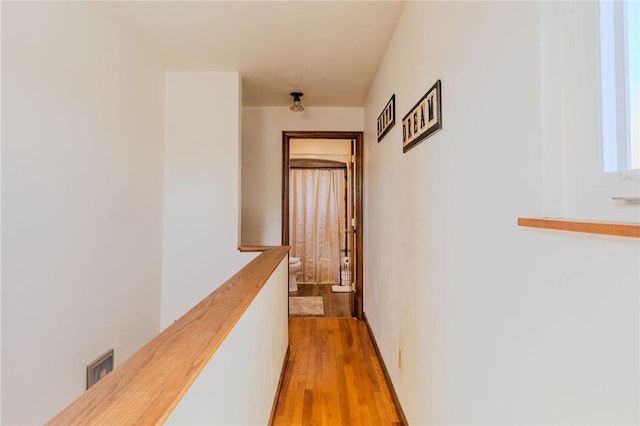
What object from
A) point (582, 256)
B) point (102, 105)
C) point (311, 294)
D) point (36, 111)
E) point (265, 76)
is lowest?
point (311, 294)

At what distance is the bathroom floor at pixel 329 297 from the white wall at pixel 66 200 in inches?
80.9

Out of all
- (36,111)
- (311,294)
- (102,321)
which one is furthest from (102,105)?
(311,294)

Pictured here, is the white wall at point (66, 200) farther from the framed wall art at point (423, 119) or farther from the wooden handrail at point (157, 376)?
the framed wall art at point (423, 119)

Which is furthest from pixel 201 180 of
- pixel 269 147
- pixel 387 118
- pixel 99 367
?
pixel 387 118

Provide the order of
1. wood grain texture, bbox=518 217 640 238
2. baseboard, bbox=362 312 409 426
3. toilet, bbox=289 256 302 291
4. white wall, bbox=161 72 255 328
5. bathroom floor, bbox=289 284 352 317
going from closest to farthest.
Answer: wood grain texture, bbox=518 217 640 238 < baseboard, bbox=362 312 409 426 < white wall, bbox=161 72 255 328 < bathroom floor, bbox=289 284 352 317 < toilet, bbox=289 256 302 291

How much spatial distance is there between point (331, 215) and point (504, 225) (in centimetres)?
451

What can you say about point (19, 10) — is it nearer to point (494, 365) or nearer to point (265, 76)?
point (265, 76)

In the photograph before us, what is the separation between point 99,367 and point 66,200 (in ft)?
3.32

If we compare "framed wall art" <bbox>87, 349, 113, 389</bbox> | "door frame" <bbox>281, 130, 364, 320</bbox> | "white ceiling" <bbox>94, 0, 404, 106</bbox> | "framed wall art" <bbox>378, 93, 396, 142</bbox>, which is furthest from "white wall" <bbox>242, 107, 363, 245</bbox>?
"framed wall art" <bbox>87, 349, 113, 389</bbox>

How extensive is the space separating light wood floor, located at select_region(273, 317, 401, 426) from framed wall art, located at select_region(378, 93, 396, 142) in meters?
1.75

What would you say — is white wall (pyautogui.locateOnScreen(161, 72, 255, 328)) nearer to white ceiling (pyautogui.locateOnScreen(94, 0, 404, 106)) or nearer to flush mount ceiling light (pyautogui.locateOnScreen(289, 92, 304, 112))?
white ceiling (pyautogui.locateOnScreen(94, 0, 404, 106))

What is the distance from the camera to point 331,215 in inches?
210

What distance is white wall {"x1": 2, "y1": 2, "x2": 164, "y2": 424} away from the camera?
52.7 inches

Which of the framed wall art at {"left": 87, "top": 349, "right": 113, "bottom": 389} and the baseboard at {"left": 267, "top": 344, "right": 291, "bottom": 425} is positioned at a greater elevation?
the framed wall art at {"left": 87, "top": 349, "right": 113, "bottom": 389}
